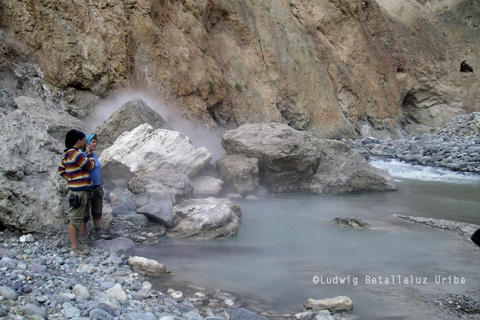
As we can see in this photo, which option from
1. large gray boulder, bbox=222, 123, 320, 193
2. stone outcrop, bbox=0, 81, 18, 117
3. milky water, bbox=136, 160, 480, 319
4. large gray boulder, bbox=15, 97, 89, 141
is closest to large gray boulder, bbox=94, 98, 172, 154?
large gray boulder, bbox=15, 97, 89, 141

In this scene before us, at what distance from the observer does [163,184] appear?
22.1ft

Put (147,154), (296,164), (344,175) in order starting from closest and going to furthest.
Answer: (147,154)
(296,164)
(344,175)

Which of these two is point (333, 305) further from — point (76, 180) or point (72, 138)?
→ point (72, 138)

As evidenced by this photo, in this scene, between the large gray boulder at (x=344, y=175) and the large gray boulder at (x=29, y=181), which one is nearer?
the large gray boulder at (x=29, y=181)

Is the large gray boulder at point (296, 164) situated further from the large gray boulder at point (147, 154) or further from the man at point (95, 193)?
the man at point (95, 193)

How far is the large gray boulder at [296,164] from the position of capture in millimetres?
8898

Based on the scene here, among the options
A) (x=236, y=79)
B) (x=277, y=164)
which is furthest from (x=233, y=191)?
(x=236, y=79)

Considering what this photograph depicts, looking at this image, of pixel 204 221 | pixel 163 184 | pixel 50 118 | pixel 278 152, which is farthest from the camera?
pixel 278 152

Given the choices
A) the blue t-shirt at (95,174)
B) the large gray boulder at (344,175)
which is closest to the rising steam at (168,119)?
the large gray boulder at (344,175)

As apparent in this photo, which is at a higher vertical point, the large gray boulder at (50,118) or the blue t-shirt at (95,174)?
the large gray boulder at (50,118)

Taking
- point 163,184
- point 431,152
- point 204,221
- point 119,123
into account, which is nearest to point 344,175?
point 163,184

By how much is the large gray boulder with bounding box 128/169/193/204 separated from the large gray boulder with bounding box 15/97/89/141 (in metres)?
1.75

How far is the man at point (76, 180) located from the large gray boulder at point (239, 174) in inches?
182

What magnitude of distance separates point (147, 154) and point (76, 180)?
3.32 meters
